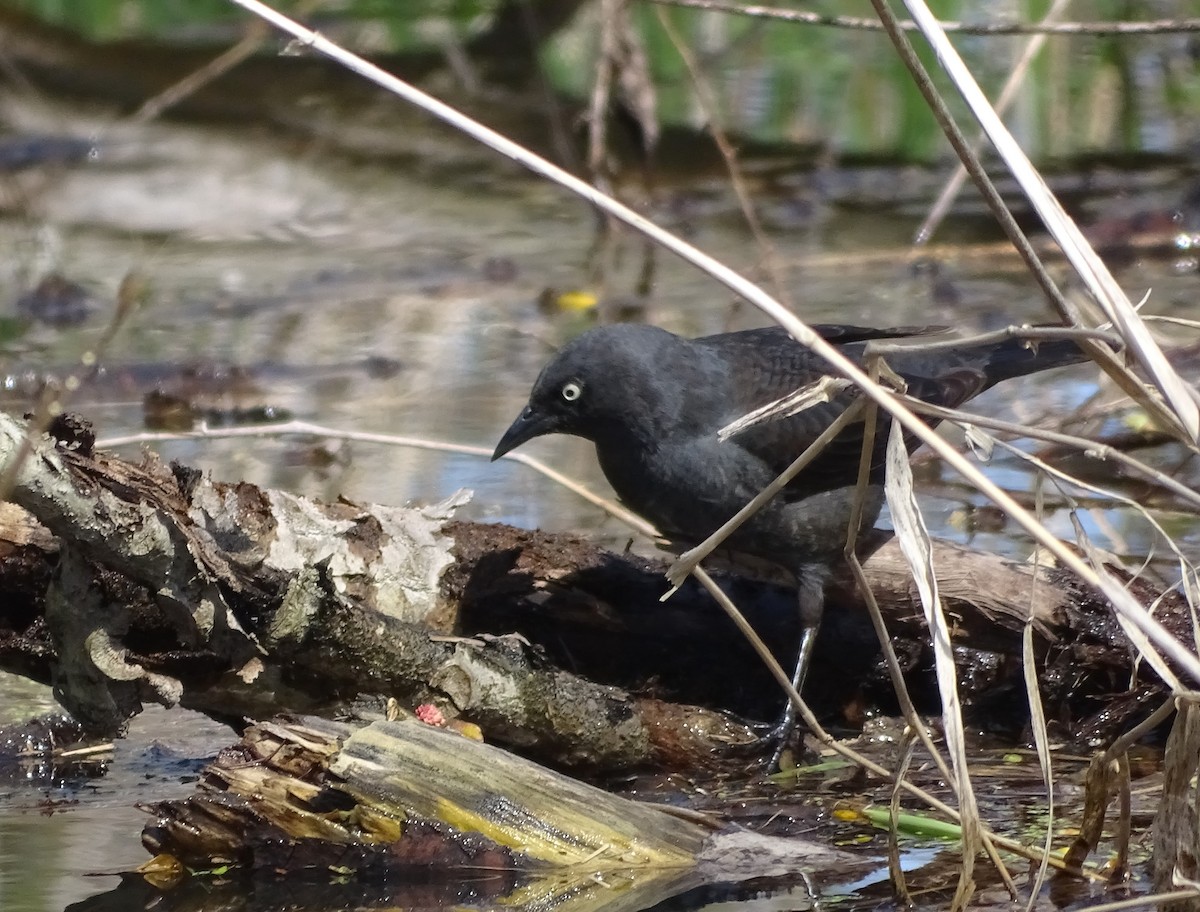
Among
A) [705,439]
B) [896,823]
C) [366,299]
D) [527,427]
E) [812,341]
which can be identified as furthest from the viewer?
[366,299]

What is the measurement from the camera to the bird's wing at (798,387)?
4.46 m

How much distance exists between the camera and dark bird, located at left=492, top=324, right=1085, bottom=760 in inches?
169

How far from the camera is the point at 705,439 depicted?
14.7ft

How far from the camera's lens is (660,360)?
14.9ft

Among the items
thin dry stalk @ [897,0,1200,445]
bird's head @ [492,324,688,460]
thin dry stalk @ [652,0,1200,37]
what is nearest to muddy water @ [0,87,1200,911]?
bird's head @ [492,324,688,460]

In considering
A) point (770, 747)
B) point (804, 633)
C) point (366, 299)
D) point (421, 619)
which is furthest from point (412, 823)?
point (366, 299)

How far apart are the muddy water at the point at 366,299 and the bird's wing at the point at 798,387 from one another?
743 mm

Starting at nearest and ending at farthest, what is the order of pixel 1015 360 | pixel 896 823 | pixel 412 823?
pixel 896 823, pixel 412 823, pixel 1015 360

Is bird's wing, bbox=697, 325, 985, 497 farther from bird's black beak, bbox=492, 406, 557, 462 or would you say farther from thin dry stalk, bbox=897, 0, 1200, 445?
thin dry stalk, bbox=897, 0, 1200, 445

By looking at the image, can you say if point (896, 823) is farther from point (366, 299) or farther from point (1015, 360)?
point (366, 299)

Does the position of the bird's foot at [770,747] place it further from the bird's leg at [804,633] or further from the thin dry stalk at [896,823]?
the thin dry stalk at [896,823]

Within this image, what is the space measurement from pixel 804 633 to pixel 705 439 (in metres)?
0.61

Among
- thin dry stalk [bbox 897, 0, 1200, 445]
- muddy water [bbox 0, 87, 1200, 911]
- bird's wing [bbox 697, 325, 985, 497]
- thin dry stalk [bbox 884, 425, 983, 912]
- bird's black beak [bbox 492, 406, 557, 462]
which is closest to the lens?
thin dry stalk [bbox 897, 0, 1200, 445]

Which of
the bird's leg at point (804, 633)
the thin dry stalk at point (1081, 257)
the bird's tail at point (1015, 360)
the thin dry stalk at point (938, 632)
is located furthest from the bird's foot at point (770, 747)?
the thin dry stalk at point (1081, 257)
